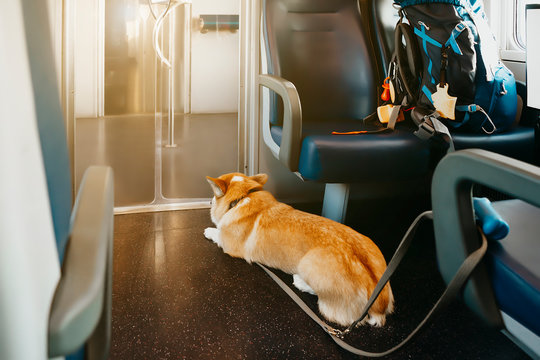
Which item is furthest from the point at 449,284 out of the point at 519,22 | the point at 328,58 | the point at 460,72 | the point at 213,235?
the point at 519,22

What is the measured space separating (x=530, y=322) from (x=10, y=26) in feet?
2.52

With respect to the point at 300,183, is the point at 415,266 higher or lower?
lower

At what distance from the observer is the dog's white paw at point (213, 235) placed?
2.20 metres

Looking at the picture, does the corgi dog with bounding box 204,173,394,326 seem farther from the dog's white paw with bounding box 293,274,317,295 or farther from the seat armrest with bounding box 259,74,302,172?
the seat armrest with bounding box 259,74,302,172

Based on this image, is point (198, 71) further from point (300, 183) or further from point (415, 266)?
point (415, 266)

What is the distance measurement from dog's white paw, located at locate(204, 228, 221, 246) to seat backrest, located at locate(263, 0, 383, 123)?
71cm

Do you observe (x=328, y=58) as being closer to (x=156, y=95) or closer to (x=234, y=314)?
(x=156, y=95)

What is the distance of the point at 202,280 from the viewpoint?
187 cm

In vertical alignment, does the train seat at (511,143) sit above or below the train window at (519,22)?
below

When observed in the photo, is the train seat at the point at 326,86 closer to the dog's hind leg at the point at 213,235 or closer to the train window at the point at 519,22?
the dog's hind leg at the point at 213,235

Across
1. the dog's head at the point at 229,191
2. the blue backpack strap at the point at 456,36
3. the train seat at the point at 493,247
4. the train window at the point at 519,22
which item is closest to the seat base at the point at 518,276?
the train seat at the point at 493,247

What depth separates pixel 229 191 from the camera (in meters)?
2.15

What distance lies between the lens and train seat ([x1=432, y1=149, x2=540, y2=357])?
0.69 metres

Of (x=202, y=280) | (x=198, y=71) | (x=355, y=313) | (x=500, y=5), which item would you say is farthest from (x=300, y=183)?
(x=500, y=5)
